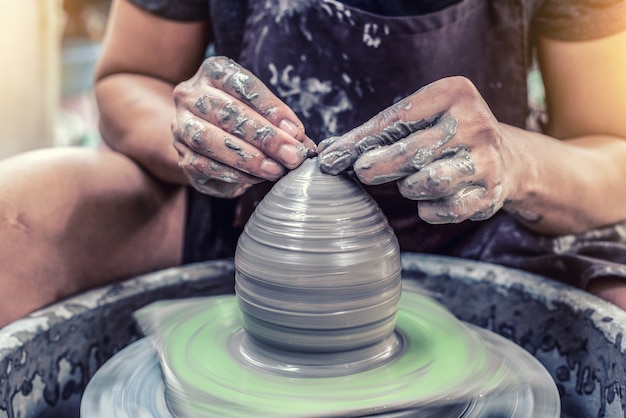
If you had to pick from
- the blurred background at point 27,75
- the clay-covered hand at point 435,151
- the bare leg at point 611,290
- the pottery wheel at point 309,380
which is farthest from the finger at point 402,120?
the blurred background at point 27,75

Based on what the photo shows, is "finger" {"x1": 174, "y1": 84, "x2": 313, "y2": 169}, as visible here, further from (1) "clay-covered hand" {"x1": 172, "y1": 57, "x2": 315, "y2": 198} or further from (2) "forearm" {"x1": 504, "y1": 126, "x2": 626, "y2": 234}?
(2) "forearm" {"x1": 504, "y1": 126, "x2": 626, "y2": 234}

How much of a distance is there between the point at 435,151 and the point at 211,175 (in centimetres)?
33

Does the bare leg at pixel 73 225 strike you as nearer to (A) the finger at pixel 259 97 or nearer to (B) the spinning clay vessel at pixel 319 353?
(B) the spinning clay vessel at pixel 319 353

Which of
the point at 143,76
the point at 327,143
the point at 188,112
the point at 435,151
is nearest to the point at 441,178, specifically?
the point at 435,151

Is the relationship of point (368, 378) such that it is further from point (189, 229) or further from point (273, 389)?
point (189, 229)

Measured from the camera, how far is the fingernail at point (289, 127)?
852mm

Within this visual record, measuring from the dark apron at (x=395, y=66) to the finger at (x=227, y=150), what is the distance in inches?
11.6

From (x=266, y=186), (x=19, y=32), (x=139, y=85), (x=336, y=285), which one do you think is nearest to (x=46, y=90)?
(x=19, y=32)

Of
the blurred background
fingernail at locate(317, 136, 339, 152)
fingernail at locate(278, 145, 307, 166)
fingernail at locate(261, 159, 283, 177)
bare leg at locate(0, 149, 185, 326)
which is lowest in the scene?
the blurred background

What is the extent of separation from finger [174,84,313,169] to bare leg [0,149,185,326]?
12.2 inches

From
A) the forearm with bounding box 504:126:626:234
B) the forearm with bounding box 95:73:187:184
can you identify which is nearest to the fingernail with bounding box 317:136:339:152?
the forearm with bounding box 504:126:626:234

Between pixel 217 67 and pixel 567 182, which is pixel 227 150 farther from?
pixel 567 182

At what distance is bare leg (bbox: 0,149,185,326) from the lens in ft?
3.23

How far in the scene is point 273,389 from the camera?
29.9 inches
